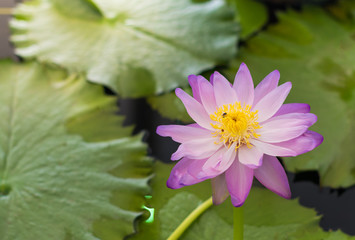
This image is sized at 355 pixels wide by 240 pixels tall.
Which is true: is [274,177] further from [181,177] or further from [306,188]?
[306,188]

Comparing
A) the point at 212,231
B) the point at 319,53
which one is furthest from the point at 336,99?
the point at 212,231

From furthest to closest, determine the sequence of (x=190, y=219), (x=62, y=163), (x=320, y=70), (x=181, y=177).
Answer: (x=320, y=70) < (x=62, y=163) < (x=190, y=219) < (x=181, y=177)

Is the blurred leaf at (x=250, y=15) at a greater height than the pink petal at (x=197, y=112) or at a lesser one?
lesser

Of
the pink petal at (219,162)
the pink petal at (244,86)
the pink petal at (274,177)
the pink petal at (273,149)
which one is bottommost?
the pink petal at (274,177)

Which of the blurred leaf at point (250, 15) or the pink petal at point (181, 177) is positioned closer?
the pink petal at point (181, 177)

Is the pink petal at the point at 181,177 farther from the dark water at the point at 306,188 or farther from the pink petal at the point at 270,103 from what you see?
the dark water at the point at 306,188

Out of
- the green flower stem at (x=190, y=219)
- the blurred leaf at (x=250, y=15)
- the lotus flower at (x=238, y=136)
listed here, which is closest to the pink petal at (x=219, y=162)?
the lotus flower at (x=238, y=136)

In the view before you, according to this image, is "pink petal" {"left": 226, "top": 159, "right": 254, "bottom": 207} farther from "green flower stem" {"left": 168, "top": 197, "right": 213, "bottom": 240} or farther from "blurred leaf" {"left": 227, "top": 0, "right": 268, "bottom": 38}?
"blurred leaf" {"left": 227, "top": 0, "right": 268, "bottom": 38}

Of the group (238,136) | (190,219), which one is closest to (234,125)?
(238,136)
